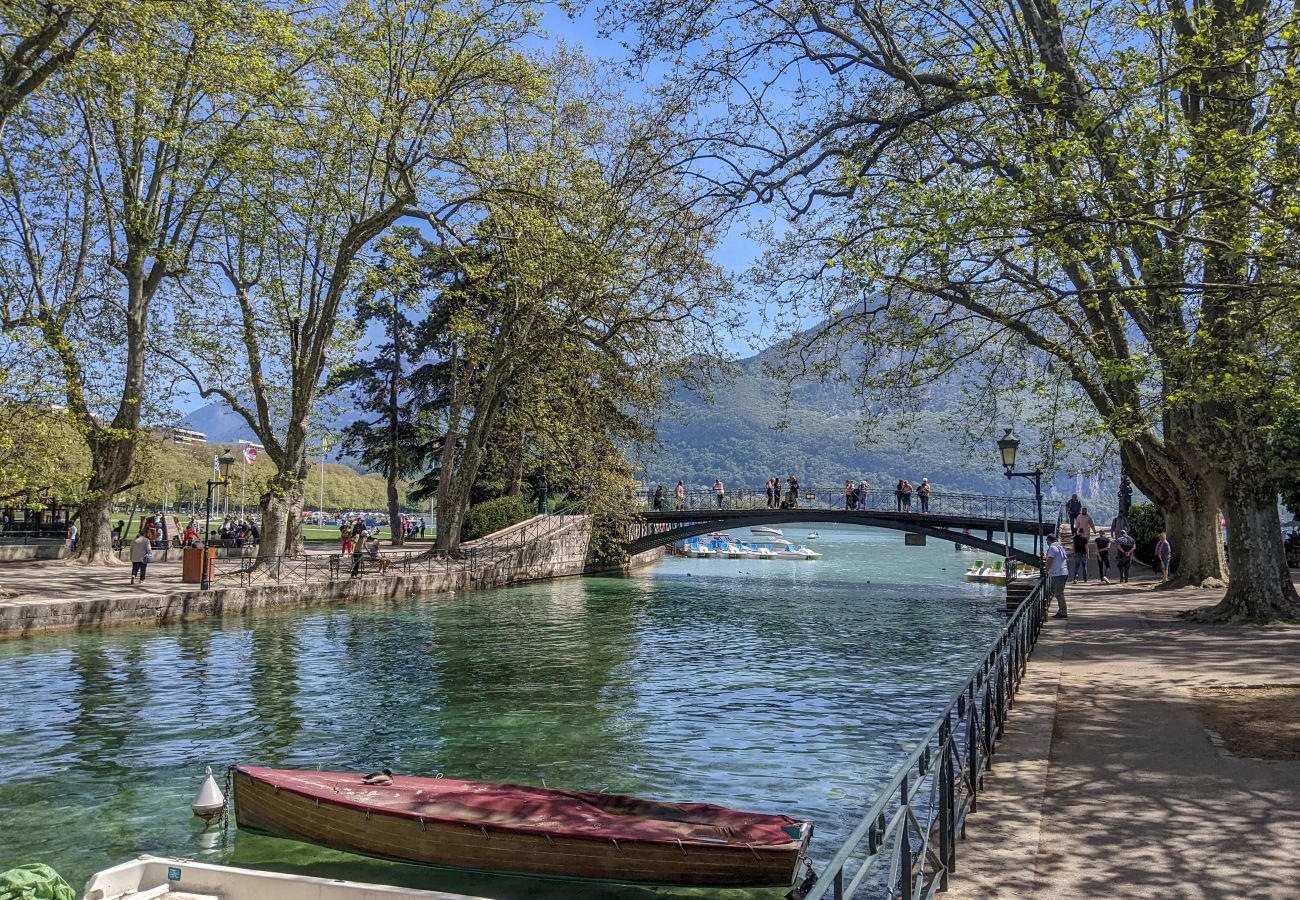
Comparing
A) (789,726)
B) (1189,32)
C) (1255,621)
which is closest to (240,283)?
(789,726)

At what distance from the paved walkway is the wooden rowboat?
1607 mm

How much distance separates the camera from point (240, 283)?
2980cm

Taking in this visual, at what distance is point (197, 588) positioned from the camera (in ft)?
81.6

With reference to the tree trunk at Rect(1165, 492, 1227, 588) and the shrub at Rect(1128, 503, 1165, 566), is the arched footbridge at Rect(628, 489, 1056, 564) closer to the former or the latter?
the shrub at Rect(1128, 503, 1165, 566)

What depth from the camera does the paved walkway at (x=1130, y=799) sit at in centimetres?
548

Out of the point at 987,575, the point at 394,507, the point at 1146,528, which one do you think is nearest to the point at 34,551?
the point at 394,507

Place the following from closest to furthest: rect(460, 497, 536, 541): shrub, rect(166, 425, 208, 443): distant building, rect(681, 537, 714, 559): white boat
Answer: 1. rect(166, 425, 208, 443): distant building
2. rect(460, 497, 536, 541): shrub
3. rect(681, 537, 714, 559): white boat

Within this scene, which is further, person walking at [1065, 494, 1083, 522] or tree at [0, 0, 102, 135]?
person walking at [1065, 494, 1083, 522]

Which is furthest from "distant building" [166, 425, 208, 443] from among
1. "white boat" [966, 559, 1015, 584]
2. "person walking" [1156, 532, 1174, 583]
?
"white boat" [966, 559, 1015, 584]

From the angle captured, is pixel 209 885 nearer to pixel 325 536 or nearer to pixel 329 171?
pixel 329 171

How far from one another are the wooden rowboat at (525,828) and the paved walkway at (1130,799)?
161 cm

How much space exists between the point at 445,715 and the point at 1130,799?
9.46 m

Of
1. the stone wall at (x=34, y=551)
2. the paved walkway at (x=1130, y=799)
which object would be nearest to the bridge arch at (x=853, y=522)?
the stone wall at (x=34, y=551)

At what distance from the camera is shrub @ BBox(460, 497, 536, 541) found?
1647 inches
